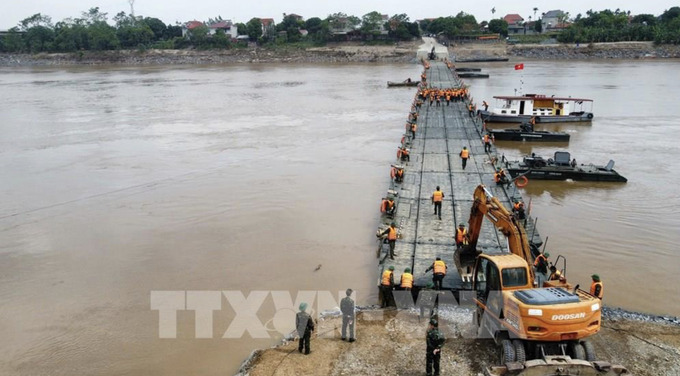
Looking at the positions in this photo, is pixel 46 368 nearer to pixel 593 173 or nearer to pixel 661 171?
pixel 593 173

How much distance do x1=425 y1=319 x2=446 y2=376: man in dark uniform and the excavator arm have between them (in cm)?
182

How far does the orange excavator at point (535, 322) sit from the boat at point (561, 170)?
13.0 m

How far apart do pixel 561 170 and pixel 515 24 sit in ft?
379

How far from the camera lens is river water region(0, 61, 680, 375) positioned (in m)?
11.7

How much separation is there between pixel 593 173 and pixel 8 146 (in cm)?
3029

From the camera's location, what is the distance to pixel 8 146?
30281 mm

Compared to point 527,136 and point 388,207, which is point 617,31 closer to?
point 527,136

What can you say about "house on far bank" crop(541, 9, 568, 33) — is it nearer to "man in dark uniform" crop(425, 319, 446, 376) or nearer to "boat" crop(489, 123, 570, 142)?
"boat" crop(489, 123, 570, 142)

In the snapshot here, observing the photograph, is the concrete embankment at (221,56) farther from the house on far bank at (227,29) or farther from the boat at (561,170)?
the boat at (561,170)

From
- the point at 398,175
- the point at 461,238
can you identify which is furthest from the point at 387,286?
the point at 398,175

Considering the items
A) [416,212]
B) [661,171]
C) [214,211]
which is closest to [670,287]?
[416,212]

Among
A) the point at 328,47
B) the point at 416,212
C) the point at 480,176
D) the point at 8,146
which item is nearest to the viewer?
the point at 416,212

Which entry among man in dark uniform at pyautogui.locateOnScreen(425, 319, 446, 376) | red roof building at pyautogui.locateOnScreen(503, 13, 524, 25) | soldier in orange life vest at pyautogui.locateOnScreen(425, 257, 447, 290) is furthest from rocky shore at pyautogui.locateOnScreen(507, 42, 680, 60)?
man in dark uniform at pyautogui.locateOnScreen(425, 319, 446, 376)

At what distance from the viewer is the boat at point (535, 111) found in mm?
33094
